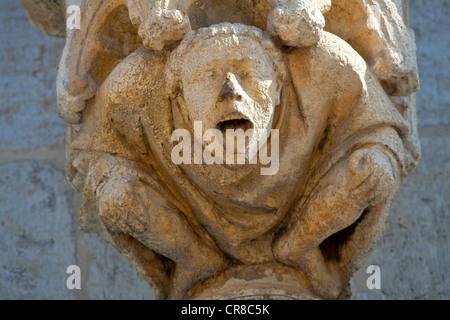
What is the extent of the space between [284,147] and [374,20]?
346mm

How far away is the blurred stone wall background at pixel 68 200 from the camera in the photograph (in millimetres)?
2750

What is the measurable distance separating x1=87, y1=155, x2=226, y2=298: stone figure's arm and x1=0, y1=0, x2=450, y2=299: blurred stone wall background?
0.76 m

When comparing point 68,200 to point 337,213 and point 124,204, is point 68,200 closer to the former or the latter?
point 124,204

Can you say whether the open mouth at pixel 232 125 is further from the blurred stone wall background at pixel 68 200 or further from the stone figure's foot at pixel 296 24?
the blurred stone wall background at pixel 68 200

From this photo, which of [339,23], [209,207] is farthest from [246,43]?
[209,207]

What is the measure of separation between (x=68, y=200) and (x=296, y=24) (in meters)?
1.33

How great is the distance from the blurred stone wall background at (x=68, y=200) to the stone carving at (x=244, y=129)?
0.70 metres

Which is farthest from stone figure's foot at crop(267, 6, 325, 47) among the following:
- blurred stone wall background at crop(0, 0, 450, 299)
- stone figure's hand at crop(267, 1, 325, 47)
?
blurred stone wall background at crop(0, 0, 450, 299)

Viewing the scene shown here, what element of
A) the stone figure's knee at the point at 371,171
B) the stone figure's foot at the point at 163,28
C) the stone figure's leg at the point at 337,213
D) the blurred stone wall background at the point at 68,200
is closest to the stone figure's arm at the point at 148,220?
the stone figure's leg at the point at 337,213

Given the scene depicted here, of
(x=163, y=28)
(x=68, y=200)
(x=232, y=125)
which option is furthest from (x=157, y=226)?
(x=68, y=200)

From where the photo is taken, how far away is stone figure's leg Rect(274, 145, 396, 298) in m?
1.87

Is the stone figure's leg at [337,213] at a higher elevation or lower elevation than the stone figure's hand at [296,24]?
lower

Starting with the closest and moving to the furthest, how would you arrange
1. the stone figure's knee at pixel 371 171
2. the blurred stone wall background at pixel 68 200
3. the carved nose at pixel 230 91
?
the carved nose at pixel 230 91 < the stone figure's knee at pixel 371 171 < the blurred stone wall background at pixel 68 200
